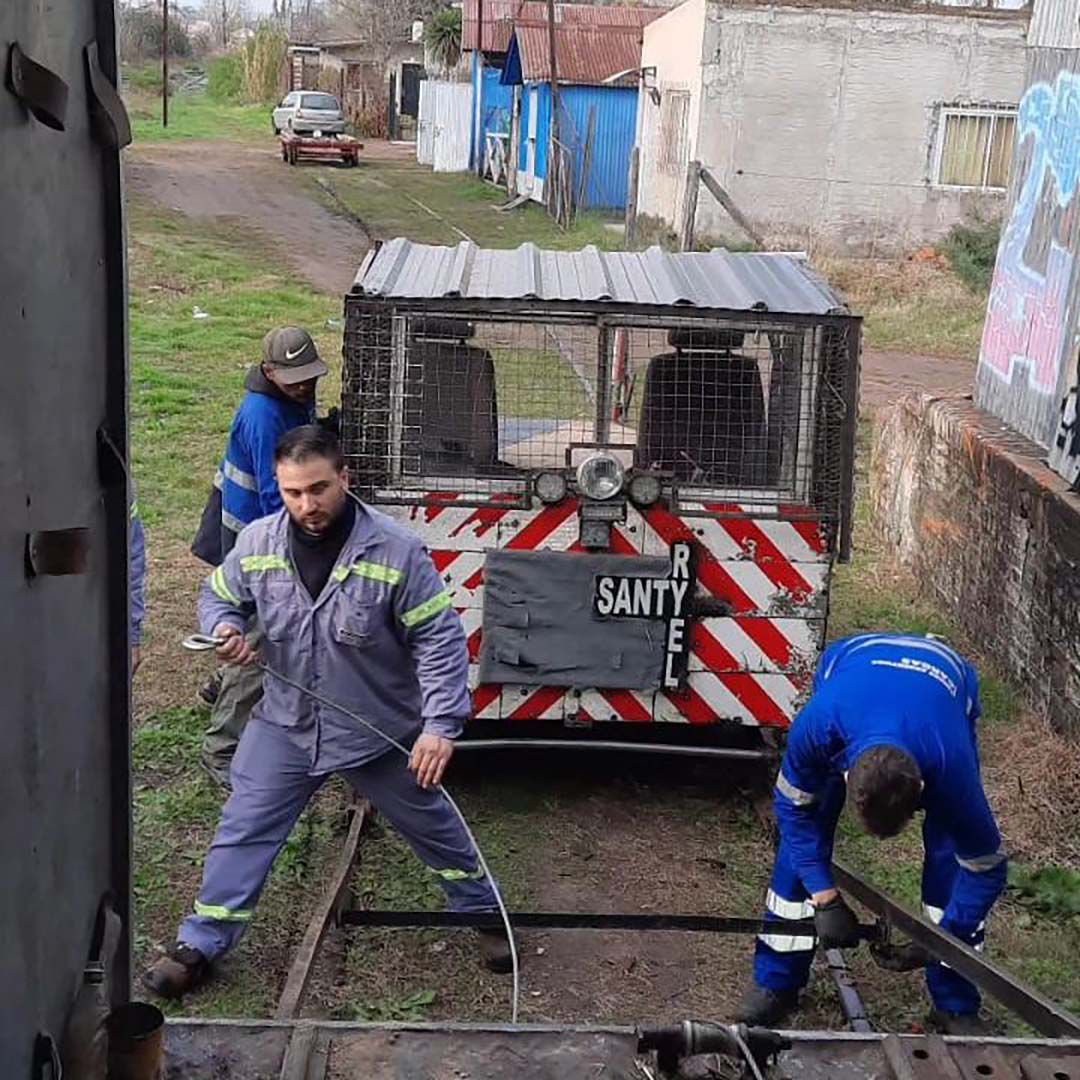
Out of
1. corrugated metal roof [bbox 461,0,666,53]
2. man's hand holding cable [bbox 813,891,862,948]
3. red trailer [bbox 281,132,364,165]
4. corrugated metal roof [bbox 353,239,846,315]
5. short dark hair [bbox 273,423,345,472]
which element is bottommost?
man's hand holding cable [bbox 813,891,862,948]

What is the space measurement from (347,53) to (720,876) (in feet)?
191

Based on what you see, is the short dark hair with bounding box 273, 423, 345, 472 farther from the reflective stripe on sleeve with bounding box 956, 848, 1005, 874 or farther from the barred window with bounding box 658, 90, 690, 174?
the barred window with bounding box 658, 90, 690, 174

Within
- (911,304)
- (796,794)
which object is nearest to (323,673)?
(796,794)

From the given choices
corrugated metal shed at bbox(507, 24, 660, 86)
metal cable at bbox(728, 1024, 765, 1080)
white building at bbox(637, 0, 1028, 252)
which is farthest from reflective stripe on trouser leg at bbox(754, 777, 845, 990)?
corrugated metal shed at bbox(507, 24, 660, 86)

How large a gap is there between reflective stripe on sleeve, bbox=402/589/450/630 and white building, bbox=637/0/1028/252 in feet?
61.5

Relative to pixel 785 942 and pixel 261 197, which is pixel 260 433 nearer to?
pixel 785 942

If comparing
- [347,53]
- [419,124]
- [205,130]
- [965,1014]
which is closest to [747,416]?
[965,1014]

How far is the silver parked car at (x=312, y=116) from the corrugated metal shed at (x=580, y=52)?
655 cm

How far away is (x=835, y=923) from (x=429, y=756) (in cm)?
131

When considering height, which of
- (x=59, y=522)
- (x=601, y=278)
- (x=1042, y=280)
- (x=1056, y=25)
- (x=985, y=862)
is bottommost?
(x=985, y=862)

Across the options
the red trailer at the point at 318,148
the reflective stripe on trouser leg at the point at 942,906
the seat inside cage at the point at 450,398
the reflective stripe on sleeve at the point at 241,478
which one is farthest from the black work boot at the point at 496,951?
the red trailer at the point at 318,148

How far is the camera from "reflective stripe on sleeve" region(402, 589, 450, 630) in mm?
4891

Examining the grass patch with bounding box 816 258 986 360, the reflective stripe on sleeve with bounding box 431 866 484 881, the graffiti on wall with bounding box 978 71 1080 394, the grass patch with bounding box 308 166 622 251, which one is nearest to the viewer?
the reflective stripe on sleeve with bounding box 431 866 484 881

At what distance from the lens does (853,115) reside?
22.5 metres
